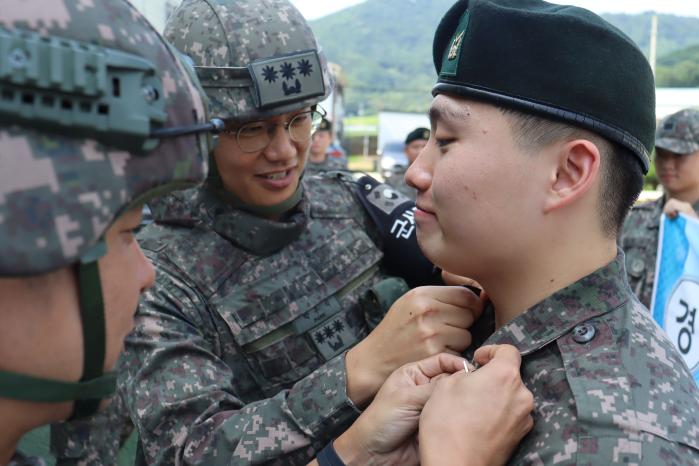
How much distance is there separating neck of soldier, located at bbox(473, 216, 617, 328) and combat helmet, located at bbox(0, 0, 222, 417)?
786 millimetres

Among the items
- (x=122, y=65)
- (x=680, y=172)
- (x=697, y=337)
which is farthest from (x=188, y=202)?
(x=680, y=172)

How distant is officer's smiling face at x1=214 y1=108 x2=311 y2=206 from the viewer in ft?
7.12

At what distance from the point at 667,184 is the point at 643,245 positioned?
485 mm

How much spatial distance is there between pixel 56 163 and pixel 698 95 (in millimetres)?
30592

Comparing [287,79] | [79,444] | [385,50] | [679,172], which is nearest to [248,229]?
[287,79]

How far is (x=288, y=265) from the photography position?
228 centimetres

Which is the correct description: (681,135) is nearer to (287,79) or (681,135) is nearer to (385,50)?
(287,79)

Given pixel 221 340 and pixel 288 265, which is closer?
pixel 221 340

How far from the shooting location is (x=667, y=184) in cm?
497

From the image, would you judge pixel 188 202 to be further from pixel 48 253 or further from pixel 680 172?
pixel 680 172

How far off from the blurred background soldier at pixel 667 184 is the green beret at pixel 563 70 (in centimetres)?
365

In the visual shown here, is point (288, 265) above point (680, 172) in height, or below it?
above

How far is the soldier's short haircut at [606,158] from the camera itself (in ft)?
4.85

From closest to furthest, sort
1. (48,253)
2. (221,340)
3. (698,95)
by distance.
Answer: (48,253)
(221,340)
(698,95)
